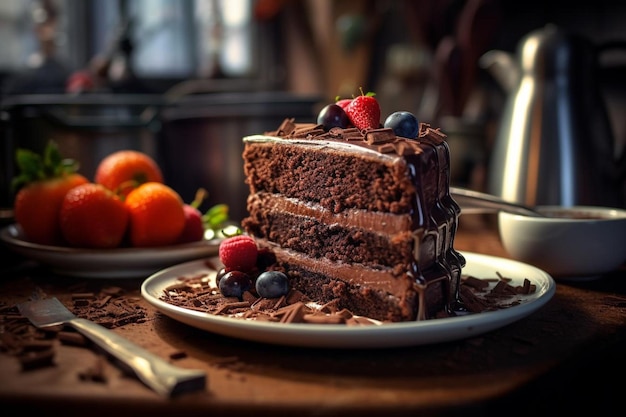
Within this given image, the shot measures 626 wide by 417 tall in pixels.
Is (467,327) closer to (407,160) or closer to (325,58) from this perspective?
(407,160)

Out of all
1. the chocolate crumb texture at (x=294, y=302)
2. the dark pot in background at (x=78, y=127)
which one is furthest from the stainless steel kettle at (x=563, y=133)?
the dark pot in background at (x=78, y=127)

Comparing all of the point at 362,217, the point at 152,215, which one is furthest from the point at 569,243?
the point at 152,215

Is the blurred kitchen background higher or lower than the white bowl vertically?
higher

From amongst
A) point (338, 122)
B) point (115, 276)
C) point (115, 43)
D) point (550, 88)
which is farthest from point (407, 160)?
point (115, 43)

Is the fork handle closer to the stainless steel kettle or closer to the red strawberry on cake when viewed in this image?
the red strawberry on cake

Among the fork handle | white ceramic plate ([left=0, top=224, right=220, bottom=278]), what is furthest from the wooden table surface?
white ceramic plate ([left=0, top=224, right=220, bottom=278])

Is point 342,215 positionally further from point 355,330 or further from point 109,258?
point 109,258
